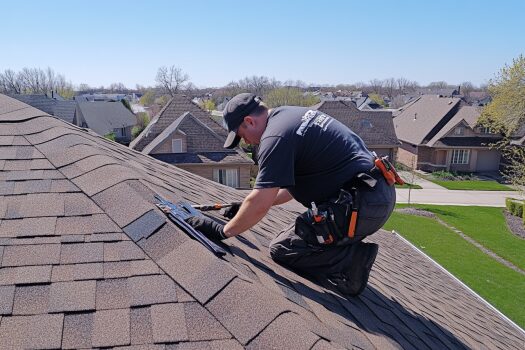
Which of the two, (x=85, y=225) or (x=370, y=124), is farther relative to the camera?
(x=370, y=124)

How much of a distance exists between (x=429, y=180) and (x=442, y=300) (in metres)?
31.7

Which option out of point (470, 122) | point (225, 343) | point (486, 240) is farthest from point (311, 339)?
point (470, 122)

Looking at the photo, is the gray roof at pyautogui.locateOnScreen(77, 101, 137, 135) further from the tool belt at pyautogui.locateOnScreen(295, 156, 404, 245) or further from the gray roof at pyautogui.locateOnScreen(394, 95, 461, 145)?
the tool belt at pyautogui.locateOnScreen(295, 156, 404, 245)

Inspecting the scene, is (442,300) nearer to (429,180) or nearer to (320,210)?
(320,210)

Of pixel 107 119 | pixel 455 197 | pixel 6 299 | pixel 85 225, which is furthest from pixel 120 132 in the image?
pixel 6 299

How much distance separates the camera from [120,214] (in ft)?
8.85

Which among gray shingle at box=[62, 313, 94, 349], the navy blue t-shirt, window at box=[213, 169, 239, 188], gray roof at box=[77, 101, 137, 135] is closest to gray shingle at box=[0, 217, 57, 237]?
gray shingle at box=[62, 313, 94, 349]

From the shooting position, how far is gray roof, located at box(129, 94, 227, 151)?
82.5 ft

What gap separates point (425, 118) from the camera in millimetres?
42094

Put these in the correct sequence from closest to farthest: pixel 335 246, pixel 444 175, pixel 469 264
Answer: pixel 335 246
pixel 469 264
pixel 444 175

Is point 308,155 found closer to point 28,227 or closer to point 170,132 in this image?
point 28,227

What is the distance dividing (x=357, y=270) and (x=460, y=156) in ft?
128

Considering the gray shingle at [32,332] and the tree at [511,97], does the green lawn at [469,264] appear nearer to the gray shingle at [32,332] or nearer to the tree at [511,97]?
the tree at [511,97]

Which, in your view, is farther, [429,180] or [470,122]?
[470,122]
